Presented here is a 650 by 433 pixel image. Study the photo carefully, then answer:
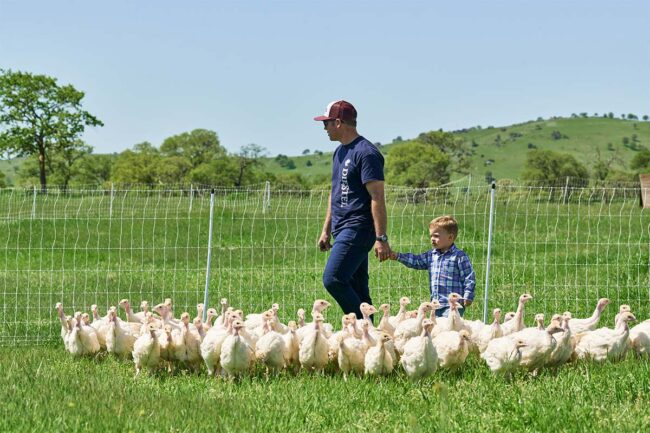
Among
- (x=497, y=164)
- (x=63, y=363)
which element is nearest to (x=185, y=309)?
(x=63, y=363)

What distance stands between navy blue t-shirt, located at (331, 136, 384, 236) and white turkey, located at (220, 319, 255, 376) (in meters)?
1.68

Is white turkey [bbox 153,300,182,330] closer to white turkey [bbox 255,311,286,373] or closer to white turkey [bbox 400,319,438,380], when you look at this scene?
white turkey [bbox 255,311,286,373]

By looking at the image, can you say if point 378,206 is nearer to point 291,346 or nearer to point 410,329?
point 410,329

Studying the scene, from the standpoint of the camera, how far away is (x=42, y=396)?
6090 mm

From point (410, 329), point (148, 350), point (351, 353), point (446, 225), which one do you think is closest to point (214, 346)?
point (148, 350)

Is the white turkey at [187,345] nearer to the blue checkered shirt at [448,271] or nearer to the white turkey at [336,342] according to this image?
the white turkey at [336,342]

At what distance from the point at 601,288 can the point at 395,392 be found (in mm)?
6730

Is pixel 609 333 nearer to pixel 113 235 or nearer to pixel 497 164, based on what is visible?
pixel 113 235

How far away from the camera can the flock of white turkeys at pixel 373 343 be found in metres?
6.50

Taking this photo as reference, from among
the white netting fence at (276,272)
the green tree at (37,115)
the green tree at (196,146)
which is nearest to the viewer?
the white netting fence at (276,272)

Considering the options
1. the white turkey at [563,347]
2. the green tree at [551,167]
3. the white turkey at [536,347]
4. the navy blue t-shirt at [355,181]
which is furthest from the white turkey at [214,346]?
the green tree at [551,167]

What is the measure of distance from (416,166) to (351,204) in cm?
8002

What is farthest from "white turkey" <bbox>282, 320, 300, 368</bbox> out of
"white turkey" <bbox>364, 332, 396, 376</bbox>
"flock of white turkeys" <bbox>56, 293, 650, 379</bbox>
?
"white turkey" <bbox>364, 332, 396, 376</bbox>

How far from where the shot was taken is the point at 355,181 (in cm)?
778
